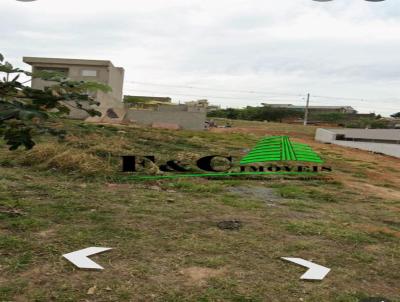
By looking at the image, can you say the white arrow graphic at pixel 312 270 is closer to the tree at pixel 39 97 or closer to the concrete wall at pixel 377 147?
the tree at pixel 39 97

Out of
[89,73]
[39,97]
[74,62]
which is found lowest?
[39,97]

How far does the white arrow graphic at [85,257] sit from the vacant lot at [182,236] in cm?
7

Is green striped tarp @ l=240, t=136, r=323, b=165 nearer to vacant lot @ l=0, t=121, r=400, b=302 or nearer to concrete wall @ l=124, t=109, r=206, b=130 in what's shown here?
vacant lot @ l=0, t=121, r=400, b=302

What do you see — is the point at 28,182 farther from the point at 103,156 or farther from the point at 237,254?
the point at 237,254

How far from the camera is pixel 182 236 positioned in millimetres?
3639

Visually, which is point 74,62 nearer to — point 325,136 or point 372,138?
point 325,136

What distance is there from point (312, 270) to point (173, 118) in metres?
19.1

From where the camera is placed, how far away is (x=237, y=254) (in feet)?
10.7

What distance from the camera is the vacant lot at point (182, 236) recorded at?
2.57 metres

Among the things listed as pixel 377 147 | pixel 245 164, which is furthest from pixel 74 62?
pixel 245 164

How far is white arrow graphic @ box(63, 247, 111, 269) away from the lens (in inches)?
110

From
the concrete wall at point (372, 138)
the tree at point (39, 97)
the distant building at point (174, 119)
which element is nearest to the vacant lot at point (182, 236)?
the tree at point (39, 97)

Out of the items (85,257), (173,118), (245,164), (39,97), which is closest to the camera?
(39,97)

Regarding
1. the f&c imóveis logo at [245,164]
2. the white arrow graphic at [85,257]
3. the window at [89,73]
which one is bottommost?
the white arrow graphic at [85,257]
